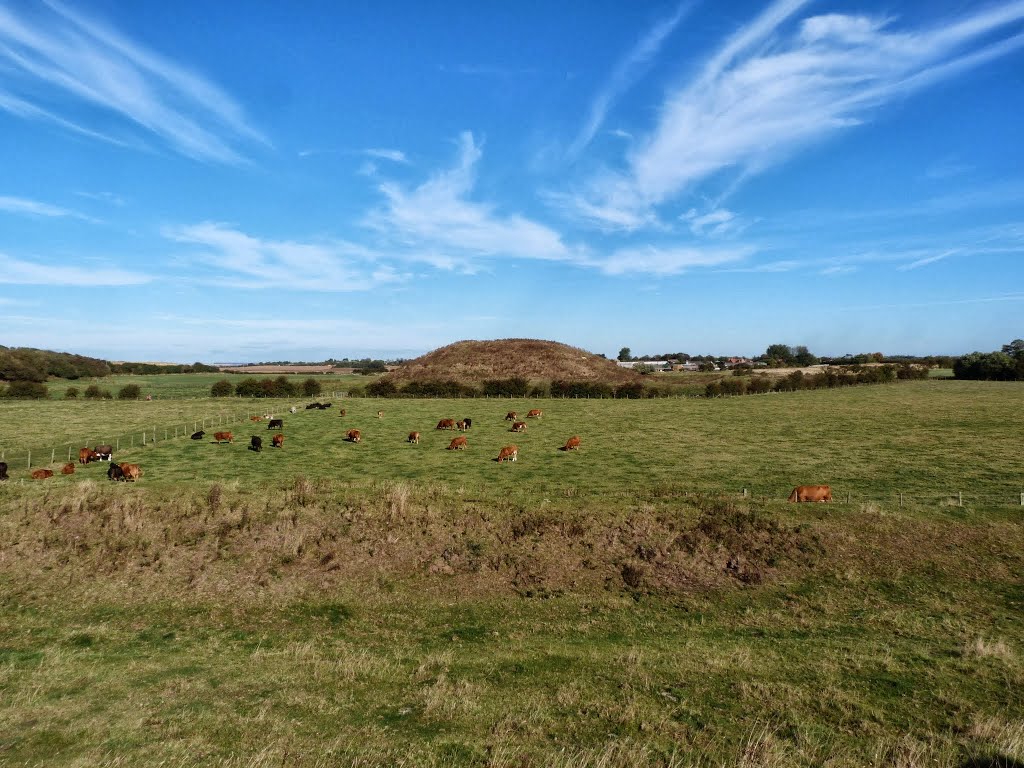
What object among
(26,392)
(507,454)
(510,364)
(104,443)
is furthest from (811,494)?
(26,392)

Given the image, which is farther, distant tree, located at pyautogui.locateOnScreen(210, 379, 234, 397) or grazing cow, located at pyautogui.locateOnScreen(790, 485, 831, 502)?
distant tree, located at pyautogui.locateOnScreen(210, 379, 234, 397)

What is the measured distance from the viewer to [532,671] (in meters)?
13.0

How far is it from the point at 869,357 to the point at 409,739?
165890 mm

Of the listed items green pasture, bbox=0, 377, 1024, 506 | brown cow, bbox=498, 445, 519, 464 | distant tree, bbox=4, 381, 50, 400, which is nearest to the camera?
green pasture, bbox=0, 377, 1024, 506

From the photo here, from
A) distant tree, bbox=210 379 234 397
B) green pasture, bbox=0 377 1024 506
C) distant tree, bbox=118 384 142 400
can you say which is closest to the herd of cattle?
green pasture, bbox=0 377 1024 506

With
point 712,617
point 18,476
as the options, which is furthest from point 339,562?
point 18,476

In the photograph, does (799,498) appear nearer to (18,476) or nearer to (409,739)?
(409,739)

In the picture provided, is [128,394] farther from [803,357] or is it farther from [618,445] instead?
[803,357]

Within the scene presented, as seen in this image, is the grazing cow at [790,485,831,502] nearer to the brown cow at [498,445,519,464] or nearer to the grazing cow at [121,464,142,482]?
the brown cow at [498,445,519,464]

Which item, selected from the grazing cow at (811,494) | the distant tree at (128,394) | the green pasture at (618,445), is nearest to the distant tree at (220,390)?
the distant tree at (128,394)

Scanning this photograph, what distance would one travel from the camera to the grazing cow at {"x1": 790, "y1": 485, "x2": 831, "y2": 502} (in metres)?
25.2

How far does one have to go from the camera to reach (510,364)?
4139 inches

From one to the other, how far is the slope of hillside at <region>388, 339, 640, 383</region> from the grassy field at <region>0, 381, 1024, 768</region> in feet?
204

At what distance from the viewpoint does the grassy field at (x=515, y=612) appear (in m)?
10.0
